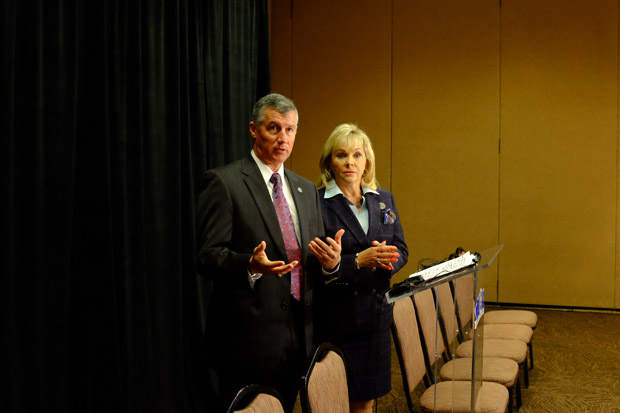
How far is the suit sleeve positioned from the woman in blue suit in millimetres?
528

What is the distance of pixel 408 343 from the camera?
295cm

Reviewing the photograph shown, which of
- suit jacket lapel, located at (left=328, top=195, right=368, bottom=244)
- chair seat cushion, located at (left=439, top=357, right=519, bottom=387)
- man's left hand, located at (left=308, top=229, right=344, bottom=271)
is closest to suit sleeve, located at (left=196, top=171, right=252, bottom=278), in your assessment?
man's left hand, located at (left=308, top=229, right=344, bottom=271)

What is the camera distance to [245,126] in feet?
16.2

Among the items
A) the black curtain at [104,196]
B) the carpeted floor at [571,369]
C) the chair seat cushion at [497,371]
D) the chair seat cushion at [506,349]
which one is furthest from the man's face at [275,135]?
the carpeted floor at [571,369]

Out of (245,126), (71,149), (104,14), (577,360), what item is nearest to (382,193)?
(71,149)

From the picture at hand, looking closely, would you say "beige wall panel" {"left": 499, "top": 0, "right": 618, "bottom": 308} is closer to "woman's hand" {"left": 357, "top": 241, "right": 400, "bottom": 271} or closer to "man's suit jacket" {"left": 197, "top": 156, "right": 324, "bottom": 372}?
"woman's hand" {"left": 357, "top": 241, "right": 400, "bottom": 271}

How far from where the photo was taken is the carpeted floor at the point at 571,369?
13.0 feet

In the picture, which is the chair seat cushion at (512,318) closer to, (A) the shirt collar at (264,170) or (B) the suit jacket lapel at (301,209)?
(B) the suit jacket lapel at (301,209)

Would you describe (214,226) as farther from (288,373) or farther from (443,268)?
(443,268)

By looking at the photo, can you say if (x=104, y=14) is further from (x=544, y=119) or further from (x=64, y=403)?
(x=544, y=119)

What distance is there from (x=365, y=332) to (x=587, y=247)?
17.3 ft

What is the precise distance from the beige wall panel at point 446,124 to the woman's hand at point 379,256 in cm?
504

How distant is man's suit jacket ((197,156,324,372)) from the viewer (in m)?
2.07

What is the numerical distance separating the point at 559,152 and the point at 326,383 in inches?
232
